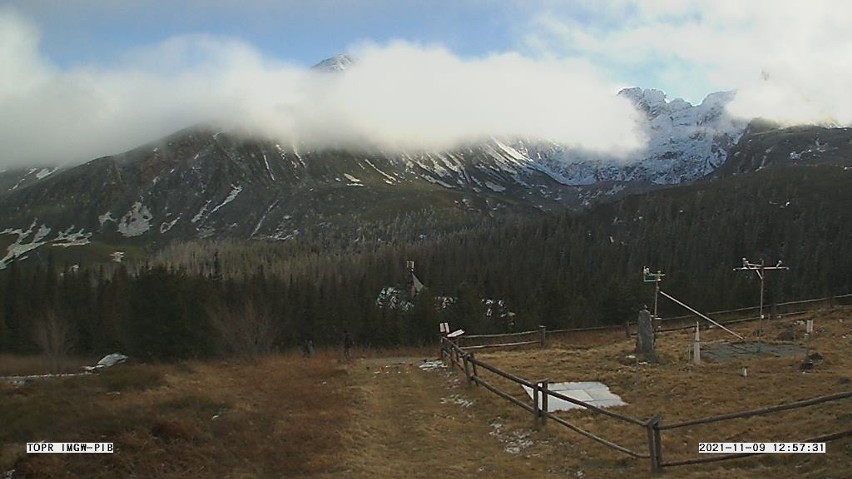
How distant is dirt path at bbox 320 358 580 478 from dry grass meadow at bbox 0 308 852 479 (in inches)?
2.9

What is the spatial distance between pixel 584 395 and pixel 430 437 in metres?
6.74

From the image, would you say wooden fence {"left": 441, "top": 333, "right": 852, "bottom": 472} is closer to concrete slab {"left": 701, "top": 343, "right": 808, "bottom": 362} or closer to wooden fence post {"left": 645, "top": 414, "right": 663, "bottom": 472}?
wooden fence post {"left": 645, "top": 414, "right": 663, "bottom": 472}

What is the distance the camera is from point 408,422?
856 inches

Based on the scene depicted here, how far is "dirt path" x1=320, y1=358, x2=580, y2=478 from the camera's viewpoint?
16.0 meters

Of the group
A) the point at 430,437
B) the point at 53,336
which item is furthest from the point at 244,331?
the point at 430,437

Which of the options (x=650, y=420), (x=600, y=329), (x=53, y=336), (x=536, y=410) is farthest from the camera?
(x=53, y=336)

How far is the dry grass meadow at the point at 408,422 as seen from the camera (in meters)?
15.5

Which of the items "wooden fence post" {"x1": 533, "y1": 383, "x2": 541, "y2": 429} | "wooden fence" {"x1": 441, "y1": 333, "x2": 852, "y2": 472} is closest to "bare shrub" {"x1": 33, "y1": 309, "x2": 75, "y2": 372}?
"wooden fence" {"x1": 441, "y1": 333, "x2": 852, "y2": 472}

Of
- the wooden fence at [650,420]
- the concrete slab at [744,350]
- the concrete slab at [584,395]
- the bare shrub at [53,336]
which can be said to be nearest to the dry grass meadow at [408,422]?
the wooden fence at [650,420]

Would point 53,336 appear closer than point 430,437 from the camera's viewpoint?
No

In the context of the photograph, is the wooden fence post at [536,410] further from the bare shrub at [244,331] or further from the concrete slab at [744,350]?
the bare shrub at [244,331]

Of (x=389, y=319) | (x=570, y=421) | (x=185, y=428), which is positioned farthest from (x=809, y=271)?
(x=185, y=428)

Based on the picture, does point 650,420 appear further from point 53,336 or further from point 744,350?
point 53,336

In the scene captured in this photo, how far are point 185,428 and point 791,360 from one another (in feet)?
78.5
